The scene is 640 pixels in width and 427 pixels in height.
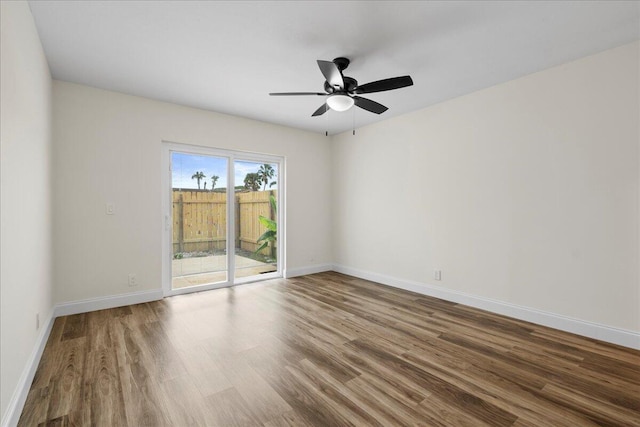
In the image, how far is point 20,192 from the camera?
1854 mm

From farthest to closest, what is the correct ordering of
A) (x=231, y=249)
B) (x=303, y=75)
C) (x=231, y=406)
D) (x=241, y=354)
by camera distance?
(x=231, y=249) < (x=303, y=75) < (x=241, y=354) < (x=231, y=406)

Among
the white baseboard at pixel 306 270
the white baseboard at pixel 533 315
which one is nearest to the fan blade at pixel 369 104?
the white baseboard at pixel 533 315

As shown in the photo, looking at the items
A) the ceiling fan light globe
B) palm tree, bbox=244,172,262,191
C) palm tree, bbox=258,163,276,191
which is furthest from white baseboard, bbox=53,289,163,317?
the ceiling fan light globe

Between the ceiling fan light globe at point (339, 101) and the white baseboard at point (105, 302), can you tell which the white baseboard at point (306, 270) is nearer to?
the white baseboard at point (105, 302)

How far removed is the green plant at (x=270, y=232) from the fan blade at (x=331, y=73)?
283cm

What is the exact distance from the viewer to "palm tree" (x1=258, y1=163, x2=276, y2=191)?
4.95 meters

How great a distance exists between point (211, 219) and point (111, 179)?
1345 mm

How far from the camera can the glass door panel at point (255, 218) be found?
466 centimetres

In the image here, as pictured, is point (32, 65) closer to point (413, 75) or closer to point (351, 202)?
point (413, 75)

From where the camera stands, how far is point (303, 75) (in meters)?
3.10

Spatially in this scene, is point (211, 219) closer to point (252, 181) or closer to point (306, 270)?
point (252, 181)

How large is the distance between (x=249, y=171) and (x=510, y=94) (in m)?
3.75

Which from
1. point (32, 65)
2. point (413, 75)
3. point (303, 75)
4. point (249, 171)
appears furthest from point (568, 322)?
point (32, 65)

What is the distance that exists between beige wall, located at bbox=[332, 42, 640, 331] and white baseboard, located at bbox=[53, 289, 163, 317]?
3409mm
